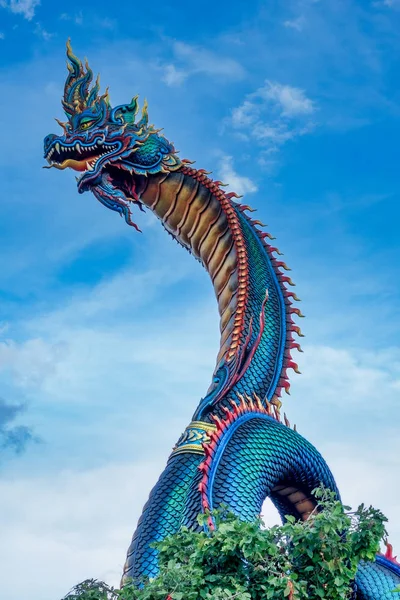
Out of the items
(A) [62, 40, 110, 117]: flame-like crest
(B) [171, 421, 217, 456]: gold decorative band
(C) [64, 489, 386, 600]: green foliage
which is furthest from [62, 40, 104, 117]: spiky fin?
(C) [64, 489, 386, 600]: green foliage

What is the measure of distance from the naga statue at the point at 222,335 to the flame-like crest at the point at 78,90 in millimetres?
24

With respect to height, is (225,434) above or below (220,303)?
below

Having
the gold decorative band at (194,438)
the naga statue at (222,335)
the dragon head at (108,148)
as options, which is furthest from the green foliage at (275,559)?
the dragon head at (108,148)

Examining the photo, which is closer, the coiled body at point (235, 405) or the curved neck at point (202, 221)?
the coiled body at point (235, 405)

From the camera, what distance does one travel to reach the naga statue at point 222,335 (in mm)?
12773

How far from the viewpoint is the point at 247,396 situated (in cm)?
1409

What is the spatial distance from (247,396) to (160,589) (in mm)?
5465

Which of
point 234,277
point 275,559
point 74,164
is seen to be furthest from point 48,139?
point 275,559

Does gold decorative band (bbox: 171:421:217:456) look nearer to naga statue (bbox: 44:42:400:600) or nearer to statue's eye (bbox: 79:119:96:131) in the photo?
naga statue (bbox: 44:42:400:600)

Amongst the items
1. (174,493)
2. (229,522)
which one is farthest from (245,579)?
(174,493)

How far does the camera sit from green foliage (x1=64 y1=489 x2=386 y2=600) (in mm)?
8727

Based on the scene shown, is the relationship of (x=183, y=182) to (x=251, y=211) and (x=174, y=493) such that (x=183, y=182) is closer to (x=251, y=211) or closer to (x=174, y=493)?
(x=251, y=211)

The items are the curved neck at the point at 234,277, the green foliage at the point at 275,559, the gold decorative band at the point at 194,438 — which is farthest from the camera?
the curved neck at the point at 234,277

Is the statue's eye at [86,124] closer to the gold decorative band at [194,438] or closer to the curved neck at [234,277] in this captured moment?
the curved neck at [234,277]
